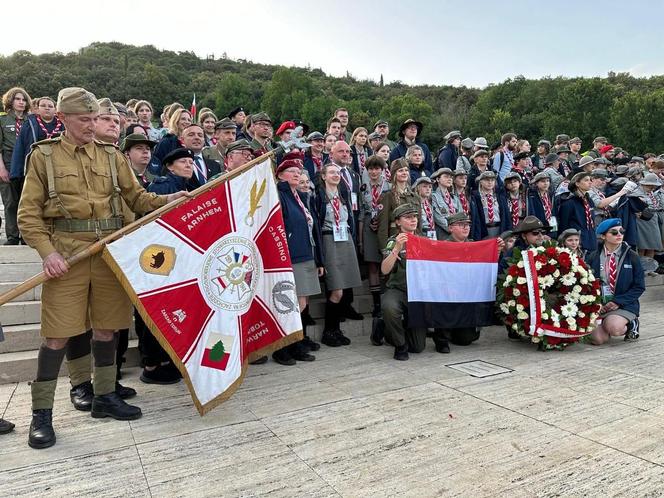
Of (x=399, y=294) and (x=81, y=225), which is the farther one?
(x=399, y=294)

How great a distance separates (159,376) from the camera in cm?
444

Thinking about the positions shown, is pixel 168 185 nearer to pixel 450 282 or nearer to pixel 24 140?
pixel 450 282

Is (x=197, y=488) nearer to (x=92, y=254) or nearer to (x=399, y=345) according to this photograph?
(x=92, y=254)

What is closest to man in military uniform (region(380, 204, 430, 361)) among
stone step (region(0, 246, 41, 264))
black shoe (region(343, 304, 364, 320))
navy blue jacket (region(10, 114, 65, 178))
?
black shoe (region(343, 304, 364, 320))

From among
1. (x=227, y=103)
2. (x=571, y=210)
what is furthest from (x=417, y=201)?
(x=227, y=103)

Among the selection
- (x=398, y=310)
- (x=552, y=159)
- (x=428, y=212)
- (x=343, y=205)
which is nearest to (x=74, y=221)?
(x=343, y=205)

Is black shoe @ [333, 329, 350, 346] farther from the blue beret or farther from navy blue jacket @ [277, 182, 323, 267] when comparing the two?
the blue beret

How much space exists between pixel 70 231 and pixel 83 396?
1.38 m

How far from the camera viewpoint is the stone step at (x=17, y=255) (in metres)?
6.02

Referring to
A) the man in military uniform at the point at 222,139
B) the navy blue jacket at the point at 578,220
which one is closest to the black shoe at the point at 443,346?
the man in military uniform at the point at 222,139

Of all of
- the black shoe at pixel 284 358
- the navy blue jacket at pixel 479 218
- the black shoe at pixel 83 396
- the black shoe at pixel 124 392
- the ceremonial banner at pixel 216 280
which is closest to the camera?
the ceremonial banner at pixel 216 280

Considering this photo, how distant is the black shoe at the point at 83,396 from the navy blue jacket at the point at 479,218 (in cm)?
546

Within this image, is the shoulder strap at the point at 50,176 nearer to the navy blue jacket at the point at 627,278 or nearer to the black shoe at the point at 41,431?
the black shoe at the point at 41,431

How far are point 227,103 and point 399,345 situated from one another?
5684 centimetres
